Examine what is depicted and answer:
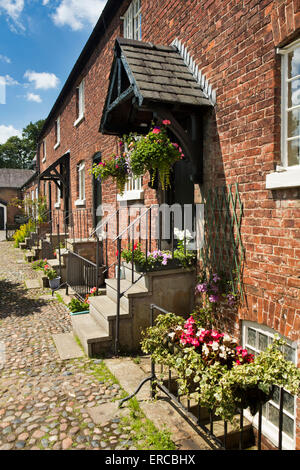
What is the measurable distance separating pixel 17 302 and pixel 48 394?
4457 millimetres

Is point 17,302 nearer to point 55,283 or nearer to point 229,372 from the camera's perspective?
point 55,283

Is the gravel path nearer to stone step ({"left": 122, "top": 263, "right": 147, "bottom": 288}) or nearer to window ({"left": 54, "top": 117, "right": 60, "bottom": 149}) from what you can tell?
stone step ({"left": 122, "top": 263, "right": 147, "bottom": 288})

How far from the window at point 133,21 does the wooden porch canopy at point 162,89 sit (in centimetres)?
228

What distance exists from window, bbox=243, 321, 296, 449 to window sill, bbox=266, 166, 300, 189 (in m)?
1.58

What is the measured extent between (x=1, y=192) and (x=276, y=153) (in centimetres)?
4199

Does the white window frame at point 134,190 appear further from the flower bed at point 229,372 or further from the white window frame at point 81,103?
the white window frame at point 81,103

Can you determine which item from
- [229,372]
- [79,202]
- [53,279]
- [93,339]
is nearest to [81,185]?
[79,202]

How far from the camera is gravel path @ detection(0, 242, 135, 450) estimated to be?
9.86 feet

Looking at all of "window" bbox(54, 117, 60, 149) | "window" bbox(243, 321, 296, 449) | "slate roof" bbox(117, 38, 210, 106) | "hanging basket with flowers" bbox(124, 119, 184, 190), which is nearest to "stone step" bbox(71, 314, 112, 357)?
"window" bbox(243, 321, 296, 449)

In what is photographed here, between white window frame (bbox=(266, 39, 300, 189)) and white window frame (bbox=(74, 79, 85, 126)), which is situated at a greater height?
white window frame (bbox=(74, 79, 85, 126))

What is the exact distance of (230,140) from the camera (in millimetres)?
4121

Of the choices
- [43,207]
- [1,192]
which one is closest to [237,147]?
[43,207]
